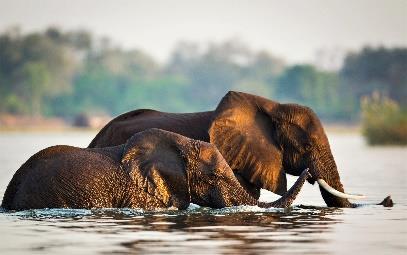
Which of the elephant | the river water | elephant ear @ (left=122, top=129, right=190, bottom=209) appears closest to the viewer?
the river water

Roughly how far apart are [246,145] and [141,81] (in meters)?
93.9

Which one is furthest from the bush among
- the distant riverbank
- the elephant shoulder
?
the distant riverbank

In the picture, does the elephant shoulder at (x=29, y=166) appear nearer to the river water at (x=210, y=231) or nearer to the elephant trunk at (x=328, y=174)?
the river water at (x=210, y=231)

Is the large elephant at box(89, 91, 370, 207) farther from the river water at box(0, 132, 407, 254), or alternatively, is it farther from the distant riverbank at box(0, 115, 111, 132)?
the distant riverbank at box(0, 115, 111, 132)

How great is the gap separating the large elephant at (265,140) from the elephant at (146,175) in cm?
118

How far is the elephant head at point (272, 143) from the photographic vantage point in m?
12.7

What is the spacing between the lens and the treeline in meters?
92.9

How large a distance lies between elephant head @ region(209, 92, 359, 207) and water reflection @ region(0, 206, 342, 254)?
0.54m

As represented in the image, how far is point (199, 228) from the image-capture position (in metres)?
10.3

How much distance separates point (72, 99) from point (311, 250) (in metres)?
88.7

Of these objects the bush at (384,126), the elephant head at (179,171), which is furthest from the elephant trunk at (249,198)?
the bush at (384,126)

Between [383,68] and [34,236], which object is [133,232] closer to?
[34,236]

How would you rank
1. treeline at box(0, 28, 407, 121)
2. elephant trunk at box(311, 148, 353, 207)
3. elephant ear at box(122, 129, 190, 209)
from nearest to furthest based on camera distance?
elephant ear at box(122, 129, 190, 209) < elephant trunk at box(311, 148, 353, 207) < treeline at box(0, 28, 407, 121)

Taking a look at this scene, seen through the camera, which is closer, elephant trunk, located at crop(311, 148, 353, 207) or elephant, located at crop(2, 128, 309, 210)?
elephant, located at crop(2, 128, 309, 210)
